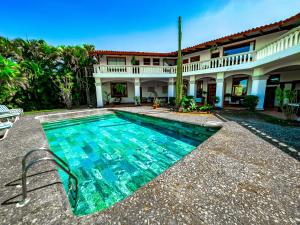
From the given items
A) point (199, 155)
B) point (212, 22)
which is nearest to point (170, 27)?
point (212, 22)

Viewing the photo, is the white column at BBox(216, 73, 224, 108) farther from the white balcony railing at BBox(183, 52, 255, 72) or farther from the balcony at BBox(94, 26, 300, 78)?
the white balcony railing at BBox(183, 52, 255, 72)

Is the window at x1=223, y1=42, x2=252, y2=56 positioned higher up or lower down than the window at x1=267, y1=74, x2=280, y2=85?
higher up

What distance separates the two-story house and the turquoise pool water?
6.39 metres

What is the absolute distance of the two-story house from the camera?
8.64 meters

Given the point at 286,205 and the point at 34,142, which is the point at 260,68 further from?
the point at 34,142

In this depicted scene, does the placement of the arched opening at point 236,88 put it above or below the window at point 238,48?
below

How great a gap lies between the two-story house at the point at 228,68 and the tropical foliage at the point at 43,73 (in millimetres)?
2814

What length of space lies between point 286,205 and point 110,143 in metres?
6.40

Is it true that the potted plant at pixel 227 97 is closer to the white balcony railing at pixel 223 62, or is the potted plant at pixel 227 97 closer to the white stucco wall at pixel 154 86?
the white balcony railing at pixel 223 62

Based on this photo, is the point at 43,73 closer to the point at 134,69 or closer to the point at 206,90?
the point at 134,69

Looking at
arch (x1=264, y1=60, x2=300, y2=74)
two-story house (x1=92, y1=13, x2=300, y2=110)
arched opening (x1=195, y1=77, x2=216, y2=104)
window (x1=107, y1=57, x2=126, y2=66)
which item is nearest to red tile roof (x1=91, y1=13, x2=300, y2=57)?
two-story house (x1=92, y1=13, x2=300, y2=110)

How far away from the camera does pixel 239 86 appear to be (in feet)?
47.8

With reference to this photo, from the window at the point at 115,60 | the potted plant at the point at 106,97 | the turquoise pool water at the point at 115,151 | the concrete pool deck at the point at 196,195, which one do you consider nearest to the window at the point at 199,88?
the window at the point at 115,60

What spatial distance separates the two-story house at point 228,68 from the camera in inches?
340
